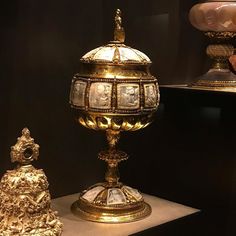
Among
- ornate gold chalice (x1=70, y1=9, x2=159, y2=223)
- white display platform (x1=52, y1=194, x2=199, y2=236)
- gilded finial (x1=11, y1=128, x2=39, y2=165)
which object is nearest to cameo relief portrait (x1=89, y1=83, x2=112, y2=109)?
ornate gold chalice (x1=70, y1=9, x2=159, y2=223)

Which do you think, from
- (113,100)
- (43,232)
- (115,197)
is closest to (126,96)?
(113,100)

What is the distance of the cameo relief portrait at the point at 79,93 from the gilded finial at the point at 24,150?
0.21 metres

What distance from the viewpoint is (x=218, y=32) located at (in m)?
1.84

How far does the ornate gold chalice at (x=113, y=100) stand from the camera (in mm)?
1471

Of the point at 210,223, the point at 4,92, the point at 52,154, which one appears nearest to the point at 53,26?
the point at 4,92

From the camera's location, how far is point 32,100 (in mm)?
1626

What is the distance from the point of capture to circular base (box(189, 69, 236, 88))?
1811mm

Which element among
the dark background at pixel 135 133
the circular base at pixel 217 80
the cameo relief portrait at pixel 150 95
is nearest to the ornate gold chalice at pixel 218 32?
the circular base at pixel 217 80

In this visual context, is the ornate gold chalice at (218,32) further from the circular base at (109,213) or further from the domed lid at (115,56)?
the circular base at (109,213)

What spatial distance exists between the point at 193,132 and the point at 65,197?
0.45 meters

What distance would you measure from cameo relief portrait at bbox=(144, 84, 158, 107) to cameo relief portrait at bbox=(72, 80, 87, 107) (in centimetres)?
17

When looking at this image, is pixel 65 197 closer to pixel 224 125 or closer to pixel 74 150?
pixel 74 150

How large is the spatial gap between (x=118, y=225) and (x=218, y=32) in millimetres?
731

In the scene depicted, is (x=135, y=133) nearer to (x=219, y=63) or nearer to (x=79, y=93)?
(x=219, y=63)
